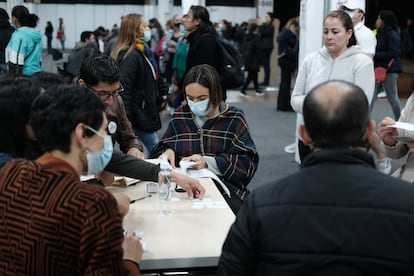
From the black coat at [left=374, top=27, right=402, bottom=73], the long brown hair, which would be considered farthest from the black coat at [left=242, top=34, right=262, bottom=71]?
the long brown hair

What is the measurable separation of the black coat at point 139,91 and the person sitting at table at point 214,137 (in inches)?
42.2

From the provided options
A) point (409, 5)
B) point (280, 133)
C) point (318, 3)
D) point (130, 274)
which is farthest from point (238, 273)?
point (409, 5)

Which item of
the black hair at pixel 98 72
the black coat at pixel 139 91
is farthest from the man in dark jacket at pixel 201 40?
the black hair at pixel 98 72

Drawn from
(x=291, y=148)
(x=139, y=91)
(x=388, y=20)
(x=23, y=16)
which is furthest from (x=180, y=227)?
(x=388, y=20)

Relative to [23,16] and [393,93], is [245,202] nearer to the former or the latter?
[23,16]

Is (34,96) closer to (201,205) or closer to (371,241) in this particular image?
(201,205)

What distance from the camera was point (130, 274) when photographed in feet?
5.26

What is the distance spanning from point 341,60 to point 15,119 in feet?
8.14

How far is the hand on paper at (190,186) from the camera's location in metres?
2.44

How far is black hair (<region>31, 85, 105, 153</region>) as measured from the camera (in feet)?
4.85

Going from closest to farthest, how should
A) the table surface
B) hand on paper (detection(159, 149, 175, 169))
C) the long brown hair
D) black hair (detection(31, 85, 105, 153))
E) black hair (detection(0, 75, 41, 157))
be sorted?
1. black hair (detection(31, 85, 105, 153))
2. black hair (detection(0, 75, 41, 157))
3. the table surface
4. hand on paper (detection(159, 149, 175, 169))
5. the long brown hair

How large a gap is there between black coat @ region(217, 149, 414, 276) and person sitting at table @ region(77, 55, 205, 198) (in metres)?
1.08

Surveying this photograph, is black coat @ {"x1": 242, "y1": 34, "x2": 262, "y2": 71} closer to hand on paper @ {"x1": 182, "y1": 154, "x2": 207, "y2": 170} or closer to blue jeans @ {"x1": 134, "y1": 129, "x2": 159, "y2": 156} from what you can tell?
blue jeans @ {"x1": 134, "y1": 129, "x2": 159, "y2": 156}

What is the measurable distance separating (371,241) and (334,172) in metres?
0.19
